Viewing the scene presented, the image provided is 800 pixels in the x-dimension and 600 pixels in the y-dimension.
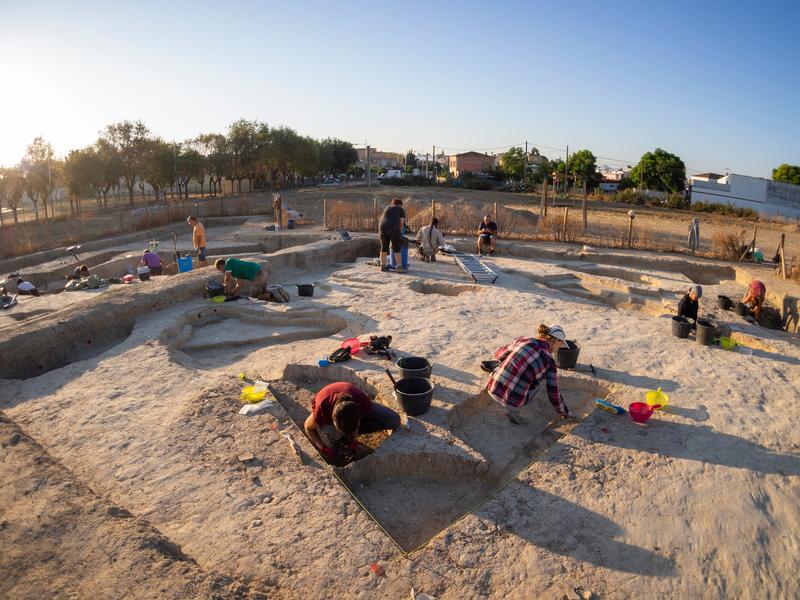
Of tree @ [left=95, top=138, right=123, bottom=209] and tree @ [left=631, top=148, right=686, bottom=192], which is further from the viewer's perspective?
tree @ [left=631, top=148, right=686, bottom=192]

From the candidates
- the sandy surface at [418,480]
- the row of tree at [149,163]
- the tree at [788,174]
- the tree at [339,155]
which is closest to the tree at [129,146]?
the row of tree at [149,163]

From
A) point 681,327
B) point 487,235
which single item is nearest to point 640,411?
point 681,327

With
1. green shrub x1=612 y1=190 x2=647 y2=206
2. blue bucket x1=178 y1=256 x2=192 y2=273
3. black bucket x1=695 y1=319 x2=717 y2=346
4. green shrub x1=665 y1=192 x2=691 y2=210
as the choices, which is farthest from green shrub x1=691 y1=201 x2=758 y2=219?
blue bucket x1=178 y1=256 x2=192 y2=273

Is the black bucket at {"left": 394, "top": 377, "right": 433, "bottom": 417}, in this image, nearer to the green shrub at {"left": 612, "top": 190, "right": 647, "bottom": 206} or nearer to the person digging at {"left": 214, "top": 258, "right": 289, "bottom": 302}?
the person digging at {"left": 214, "top": 258, "right": 289, "bottom": 302}

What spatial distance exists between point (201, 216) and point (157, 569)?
2423cm

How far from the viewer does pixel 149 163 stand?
121 feet

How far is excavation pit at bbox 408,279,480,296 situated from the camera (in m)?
10.4

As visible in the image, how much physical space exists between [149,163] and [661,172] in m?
43.3

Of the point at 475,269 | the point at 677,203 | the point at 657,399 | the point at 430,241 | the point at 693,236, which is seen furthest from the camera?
the point at 677,203

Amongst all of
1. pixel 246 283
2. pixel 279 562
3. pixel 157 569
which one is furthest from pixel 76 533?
pixel 246 283

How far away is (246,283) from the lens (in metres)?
9.97

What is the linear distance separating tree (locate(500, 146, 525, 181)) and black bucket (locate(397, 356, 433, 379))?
5136cm

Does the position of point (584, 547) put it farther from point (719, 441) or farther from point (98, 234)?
point (98, 234)

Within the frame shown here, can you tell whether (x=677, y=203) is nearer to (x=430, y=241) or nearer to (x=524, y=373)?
(x=430, y=241)
